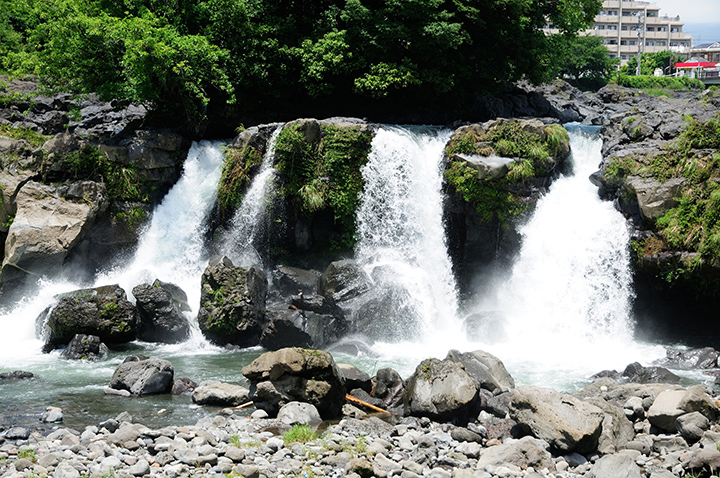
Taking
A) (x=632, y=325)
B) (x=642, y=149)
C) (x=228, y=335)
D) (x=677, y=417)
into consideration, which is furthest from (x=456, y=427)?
(x=642, y=149)

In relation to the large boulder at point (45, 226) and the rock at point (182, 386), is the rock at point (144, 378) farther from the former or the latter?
the large boulder at point (45, 226)

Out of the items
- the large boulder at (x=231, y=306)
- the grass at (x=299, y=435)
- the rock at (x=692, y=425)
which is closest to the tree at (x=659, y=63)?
the large boulder at (x=231, y=306)

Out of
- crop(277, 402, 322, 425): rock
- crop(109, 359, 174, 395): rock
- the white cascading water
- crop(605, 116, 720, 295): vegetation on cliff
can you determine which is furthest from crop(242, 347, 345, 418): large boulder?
crop(605, 116, 720, 295): vegetation on cliff

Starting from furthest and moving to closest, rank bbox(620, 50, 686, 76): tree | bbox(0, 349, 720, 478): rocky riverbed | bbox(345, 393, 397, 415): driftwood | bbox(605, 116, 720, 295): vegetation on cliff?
bbox(620, 50, 686, 76): tree
bbox(605, 116, 720, 295): vegetation on cliff
bbox(345, 393, 397, 415): driftwood
bbox(0, 349, 720, 478): rocky riverbed

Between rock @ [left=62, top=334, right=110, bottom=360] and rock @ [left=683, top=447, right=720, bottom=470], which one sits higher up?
rock @ [left=683, top=447, right=720, bottom=470]

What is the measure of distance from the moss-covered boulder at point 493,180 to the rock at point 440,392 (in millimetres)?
8078

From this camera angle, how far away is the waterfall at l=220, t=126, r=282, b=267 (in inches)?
728

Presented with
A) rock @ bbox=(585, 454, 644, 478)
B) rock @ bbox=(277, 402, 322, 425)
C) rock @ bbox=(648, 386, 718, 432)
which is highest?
rock @ bbox=(648, 386, 718, 432)

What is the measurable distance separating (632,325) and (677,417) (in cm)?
810

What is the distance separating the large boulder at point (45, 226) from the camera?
57.8ft

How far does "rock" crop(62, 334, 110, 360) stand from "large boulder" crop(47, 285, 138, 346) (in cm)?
38

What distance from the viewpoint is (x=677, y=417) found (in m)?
9.27

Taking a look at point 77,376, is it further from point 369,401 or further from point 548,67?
point 548,67

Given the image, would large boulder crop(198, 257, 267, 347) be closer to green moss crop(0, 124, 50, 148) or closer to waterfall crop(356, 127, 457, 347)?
waterfall crop(356, 127, 457, 347)
